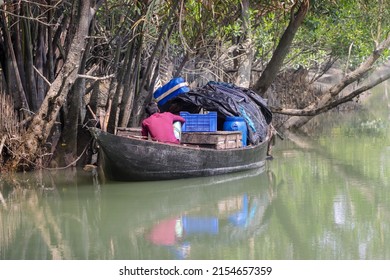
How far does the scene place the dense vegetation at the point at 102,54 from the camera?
36.6ft

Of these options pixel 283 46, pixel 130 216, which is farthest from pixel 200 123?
pixel 283 46

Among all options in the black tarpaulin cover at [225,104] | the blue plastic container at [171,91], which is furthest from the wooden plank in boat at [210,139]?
the blue plastic container at [171,91]

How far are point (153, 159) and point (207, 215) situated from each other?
6.39ft

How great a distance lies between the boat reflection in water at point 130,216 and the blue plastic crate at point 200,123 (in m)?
0.85

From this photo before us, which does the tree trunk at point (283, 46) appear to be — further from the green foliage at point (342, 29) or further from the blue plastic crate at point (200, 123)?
the blue plastic crate at point (200, 123)

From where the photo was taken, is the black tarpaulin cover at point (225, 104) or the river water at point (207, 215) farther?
the black tarpaulin cover at point (225, 104)

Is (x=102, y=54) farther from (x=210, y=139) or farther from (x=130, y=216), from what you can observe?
(x=130, y=216)

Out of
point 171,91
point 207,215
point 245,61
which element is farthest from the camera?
point 245,61

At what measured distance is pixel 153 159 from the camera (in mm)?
10289

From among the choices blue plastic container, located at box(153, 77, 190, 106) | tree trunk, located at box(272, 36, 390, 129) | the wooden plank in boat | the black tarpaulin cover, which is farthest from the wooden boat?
tree trunk, located at box(272, 36, 390, 129)

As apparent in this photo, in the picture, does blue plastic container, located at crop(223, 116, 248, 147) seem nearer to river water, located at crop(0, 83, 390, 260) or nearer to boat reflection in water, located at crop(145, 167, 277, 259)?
river water, located at crop(0, 83, 390, 260)

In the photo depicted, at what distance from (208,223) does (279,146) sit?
32.2ft

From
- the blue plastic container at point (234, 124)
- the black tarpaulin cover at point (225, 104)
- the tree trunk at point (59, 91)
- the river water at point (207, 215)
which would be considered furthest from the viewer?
the black tarpaulin cover at point (225, 104)
